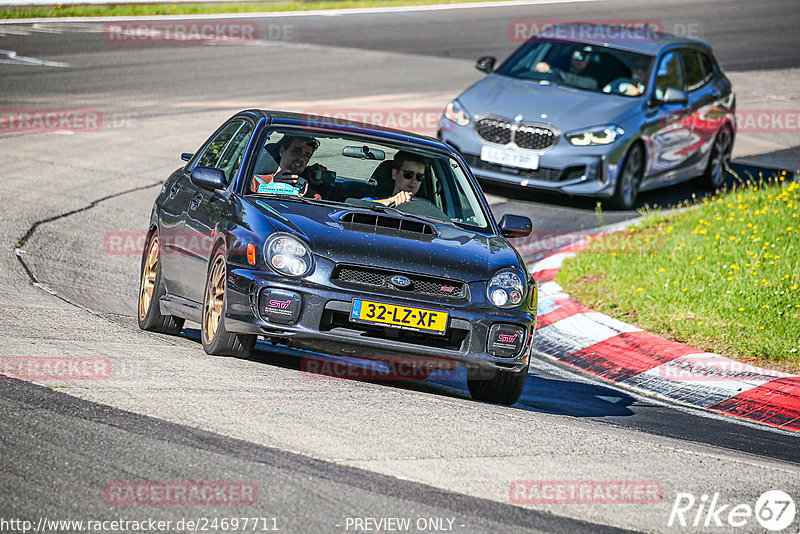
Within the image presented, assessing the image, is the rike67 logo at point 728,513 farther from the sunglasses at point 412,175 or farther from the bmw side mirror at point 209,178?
the bmw side mirror at point 209,178

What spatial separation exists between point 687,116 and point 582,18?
19.1 m

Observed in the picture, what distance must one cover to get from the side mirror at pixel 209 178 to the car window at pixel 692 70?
967 cm

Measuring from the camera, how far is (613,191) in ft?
47.4

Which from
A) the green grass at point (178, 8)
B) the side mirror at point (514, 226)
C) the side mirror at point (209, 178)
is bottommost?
the green grass at point (178, 8)

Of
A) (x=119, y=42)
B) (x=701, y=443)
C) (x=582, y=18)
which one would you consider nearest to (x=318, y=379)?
(x=701, y=443)

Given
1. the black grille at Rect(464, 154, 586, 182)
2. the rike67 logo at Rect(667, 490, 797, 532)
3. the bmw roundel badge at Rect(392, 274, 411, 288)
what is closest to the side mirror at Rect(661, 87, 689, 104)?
the black grille at Rect(464, 154, 586, 182)

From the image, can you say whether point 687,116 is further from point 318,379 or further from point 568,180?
point 318,379

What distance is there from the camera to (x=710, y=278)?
1102 cm

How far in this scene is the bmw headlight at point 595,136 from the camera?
1420 cm

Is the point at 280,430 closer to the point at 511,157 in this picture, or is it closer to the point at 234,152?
the point at 234,152
